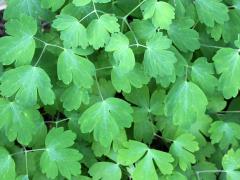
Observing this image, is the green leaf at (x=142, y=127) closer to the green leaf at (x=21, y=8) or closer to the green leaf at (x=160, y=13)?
the green leaf at (x=160, y=13)

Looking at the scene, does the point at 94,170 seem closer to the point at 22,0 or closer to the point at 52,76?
the point at 52,76

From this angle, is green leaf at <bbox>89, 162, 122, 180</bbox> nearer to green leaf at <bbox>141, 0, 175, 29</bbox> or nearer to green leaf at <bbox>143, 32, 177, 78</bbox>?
green leaf at <bbox>143, 32, 177, 78</bbox>

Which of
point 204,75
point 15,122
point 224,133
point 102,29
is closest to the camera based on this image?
point 102,29

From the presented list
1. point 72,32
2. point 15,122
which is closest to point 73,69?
point 72,32

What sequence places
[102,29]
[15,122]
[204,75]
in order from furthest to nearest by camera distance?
[204,75]
[15,122]
[102,29]

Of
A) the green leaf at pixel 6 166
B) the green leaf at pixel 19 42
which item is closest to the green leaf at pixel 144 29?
the green leaf at pixel 19 42

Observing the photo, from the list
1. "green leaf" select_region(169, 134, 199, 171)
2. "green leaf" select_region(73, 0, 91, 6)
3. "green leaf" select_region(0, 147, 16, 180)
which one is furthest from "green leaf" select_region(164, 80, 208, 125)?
"green leaf" select_region(0, 147, 16, 180)

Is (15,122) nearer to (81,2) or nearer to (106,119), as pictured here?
(106,119)
